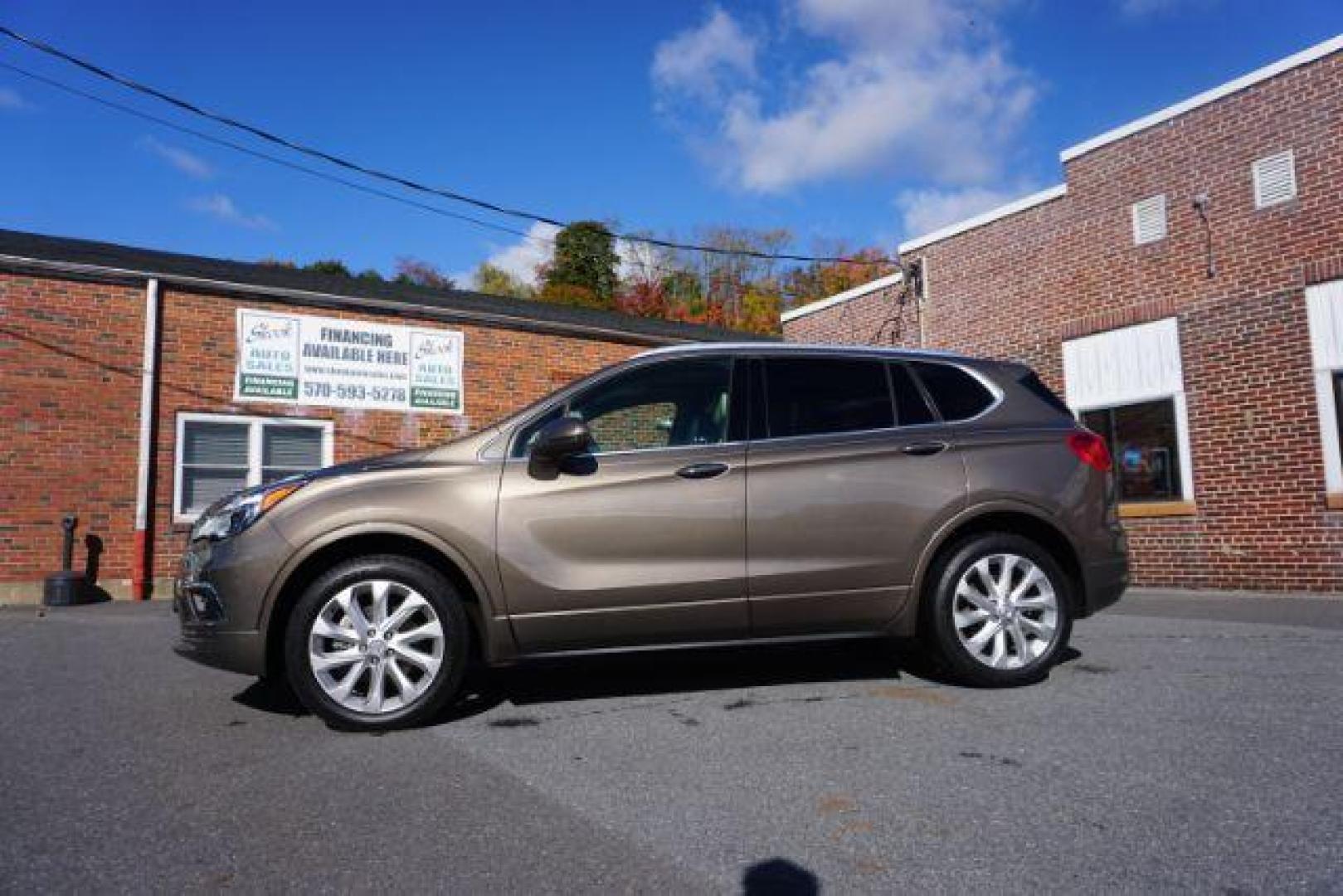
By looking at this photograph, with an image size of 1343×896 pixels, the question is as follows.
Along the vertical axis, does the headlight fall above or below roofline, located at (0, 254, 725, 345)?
below

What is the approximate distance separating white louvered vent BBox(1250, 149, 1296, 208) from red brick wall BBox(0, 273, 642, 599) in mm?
12011

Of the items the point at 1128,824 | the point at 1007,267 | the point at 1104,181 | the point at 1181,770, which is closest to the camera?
the point at 1128,824

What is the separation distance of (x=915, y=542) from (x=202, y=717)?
356 centimetres

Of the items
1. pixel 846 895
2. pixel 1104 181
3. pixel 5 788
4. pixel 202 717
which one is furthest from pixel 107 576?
pixel 1104 181

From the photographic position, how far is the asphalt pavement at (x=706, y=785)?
8.03 feet

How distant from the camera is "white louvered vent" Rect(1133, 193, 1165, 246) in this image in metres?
11.0

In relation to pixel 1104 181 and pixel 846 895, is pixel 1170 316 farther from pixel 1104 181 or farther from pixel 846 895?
pixel 846 895

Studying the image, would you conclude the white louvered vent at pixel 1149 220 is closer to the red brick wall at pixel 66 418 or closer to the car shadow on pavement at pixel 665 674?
the car shadow on pavement at pixel 665 674

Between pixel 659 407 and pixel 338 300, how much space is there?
9.25 metres

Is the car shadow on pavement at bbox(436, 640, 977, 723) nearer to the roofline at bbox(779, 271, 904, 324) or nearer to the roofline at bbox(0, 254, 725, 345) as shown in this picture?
the roofline at bbox(0, 254, 725, 345)

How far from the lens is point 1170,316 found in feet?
35.8

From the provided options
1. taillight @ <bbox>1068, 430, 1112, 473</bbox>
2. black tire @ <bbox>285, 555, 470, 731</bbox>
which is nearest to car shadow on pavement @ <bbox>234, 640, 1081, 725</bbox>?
black tire @ <bbox>285, 555, 470, 731</bbox>

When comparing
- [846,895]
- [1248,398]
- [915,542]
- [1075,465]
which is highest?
[1248,398]

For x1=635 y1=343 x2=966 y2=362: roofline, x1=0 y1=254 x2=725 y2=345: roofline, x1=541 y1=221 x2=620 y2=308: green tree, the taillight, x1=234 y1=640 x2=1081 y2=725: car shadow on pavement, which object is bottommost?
x1=234 y1=640 x2=1081 y2=725: car shadow on pavement
